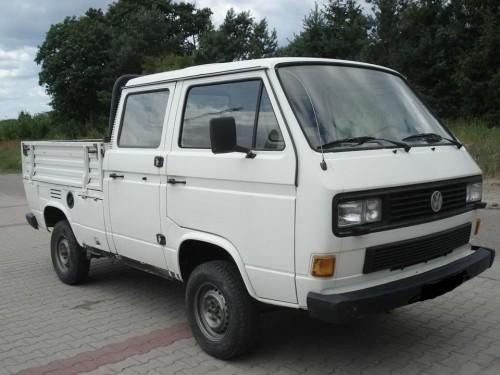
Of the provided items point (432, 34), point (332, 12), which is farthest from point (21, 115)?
point (432, 34)

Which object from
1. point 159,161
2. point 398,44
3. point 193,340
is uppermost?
point 398,44

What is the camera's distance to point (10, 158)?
29.9 m

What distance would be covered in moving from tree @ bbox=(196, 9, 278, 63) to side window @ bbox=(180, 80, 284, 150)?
90.5 ft

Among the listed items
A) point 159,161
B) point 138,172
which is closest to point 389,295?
point 159,161

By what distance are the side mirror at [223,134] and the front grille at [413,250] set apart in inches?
44.3

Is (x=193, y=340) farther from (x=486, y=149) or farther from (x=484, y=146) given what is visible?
(x=484, y=146)

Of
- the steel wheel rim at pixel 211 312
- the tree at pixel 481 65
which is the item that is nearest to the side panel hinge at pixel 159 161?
the steel wheel rim at pixel 211 312

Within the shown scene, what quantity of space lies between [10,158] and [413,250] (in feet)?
97.7

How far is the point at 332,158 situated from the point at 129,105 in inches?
99.1

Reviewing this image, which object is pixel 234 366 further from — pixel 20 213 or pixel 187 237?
pixel 20 213

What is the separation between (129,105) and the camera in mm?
5254

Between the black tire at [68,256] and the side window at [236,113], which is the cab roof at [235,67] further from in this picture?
the black tire at [68,256]

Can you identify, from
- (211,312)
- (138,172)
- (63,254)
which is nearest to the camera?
(211,312)

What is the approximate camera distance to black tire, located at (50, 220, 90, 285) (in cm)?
607
